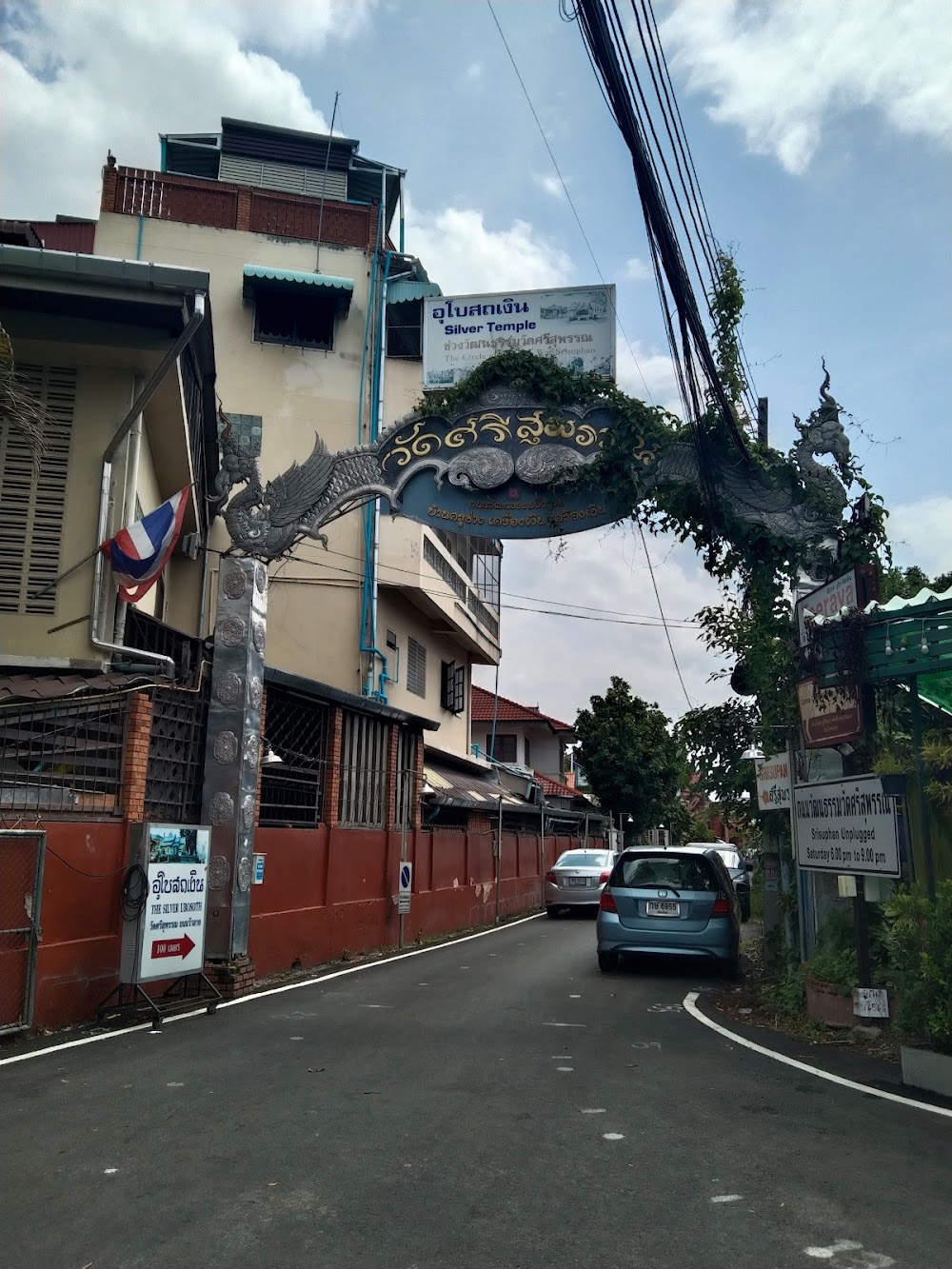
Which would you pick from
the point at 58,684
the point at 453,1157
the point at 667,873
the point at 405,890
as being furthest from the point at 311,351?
the point at 453,1157

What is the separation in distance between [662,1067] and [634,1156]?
243cm

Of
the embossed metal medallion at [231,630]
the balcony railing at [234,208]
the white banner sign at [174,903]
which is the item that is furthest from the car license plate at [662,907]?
the balcony railing at [234,208]

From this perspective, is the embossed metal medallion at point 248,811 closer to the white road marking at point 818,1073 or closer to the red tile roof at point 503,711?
the white road marking at point 818,1073

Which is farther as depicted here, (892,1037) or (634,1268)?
(892,1037)

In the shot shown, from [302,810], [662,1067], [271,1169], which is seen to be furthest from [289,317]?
[271,1169]

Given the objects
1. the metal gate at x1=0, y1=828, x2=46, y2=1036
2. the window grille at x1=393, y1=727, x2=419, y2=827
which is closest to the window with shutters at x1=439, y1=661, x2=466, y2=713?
the window grille at x1=393, y1=727, x2=419, y2=827

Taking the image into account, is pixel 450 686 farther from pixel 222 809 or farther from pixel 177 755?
pixel 177 755

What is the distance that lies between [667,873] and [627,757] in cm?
2787

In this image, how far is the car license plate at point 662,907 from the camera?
41.8ft

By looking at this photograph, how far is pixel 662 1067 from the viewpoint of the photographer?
298 inches

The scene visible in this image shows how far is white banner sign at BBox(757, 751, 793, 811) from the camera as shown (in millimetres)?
11023

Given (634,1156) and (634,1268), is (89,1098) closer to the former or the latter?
(634,1156)

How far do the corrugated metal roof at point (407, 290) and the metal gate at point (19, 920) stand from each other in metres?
16.9

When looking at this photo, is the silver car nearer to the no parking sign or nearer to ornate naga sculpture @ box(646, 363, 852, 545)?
the no parking sign
